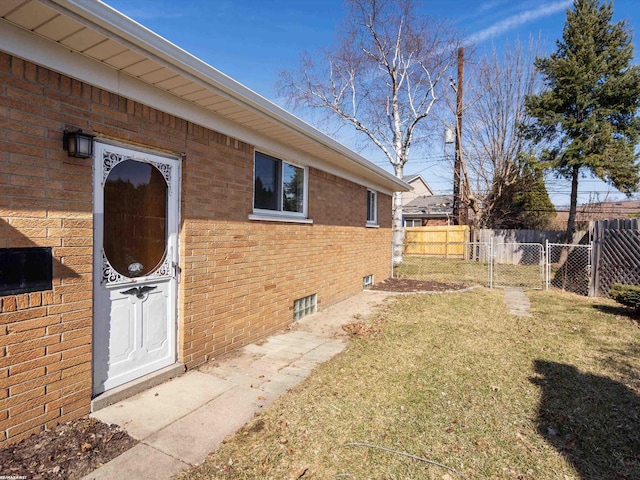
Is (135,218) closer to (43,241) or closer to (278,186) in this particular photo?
(43,241)

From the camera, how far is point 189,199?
403cm

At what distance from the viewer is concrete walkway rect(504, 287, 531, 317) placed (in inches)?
306

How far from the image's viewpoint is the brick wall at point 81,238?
255 cm

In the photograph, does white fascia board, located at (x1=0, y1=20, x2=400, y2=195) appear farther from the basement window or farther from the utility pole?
the utility pole

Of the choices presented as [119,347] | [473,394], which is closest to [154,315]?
[119,347]

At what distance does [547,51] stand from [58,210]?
21.0 metres

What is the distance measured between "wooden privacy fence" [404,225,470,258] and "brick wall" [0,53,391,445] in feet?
56.7

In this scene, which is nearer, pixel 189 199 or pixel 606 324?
pixel 189 199

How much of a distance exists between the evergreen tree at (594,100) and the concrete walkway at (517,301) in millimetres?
7938

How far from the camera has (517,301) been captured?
899 cm

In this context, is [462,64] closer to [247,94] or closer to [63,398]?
[247,94]

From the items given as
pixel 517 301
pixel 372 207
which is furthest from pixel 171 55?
pixel 517 301

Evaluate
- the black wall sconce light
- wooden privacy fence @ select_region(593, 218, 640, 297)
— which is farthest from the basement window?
wooden privacy fence @ select_region(593, 218, 640, 297)

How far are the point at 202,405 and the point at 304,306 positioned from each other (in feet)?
11.8
